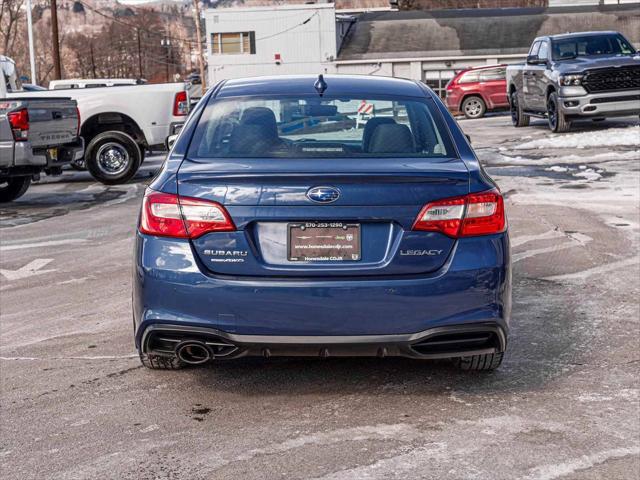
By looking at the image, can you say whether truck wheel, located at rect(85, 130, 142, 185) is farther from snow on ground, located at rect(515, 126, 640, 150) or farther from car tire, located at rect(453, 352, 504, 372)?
car tire, located at rect(453, 352, 504, 372)

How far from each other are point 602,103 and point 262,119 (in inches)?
666

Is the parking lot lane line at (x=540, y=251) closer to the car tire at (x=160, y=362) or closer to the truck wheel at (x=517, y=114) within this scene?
the car tire at (x=160, y=362)

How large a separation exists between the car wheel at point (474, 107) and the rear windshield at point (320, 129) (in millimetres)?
28626

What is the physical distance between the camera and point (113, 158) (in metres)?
17.7

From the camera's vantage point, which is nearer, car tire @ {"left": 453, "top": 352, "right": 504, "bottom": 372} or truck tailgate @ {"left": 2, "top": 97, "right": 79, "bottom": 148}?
car tire @ {"left": 453, "top": 352, "right": 504, "bottom": 372}

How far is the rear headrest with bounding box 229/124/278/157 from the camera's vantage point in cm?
544

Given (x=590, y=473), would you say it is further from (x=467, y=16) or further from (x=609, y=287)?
(x=467, y=16)

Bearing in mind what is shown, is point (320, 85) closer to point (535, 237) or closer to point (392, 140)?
point (392, 140)

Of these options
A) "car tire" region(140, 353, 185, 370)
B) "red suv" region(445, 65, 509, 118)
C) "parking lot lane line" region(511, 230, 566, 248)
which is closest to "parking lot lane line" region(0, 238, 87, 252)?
"parking lot lane line" region(511, 230, 566, 248)

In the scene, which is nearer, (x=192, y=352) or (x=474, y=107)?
(x=192, y=352)

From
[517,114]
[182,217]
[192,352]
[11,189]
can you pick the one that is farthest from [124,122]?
[182,217]

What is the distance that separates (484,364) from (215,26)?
58.9 meters

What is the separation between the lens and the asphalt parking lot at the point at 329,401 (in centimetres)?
443

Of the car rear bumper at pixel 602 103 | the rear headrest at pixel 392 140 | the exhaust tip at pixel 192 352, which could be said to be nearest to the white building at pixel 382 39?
the car rear bumper at pixel 602 103
